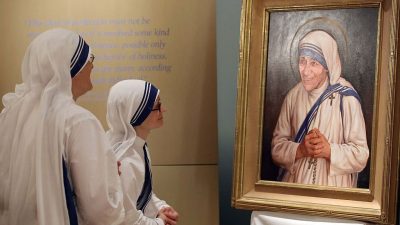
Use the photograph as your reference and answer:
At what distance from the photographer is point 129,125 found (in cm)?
229

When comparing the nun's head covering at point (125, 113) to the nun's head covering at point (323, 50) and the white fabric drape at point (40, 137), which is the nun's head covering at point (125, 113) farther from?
the nun's head covering at point (323, 50)

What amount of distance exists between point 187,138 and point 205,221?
44 centimetres

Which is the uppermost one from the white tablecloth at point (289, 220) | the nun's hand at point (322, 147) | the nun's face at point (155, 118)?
the nun's face at point (155, 118)

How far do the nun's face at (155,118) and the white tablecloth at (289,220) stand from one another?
0.81 m

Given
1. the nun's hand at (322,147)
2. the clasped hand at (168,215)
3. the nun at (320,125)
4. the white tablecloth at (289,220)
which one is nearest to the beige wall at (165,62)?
the clasped hand at (168,215)

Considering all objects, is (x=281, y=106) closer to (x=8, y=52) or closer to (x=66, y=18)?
(x=66, y=18)

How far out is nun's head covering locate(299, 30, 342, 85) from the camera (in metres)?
2.73

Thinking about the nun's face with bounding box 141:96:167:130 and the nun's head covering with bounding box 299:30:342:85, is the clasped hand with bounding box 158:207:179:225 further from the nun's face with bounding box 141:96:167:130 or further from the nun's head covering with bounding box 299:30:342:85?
the nun's head covering with bounding box 299:30:342:85

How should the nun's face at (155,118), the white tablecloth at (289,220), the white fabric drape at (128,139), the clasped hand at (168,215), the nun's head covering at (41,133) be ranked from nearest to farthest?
1. the nun's head covering at (41,133)
2. the white fabric drape at (128,139)
3. the nun's face at (155,118)
4. the clasped hand at (168,215)
5. the white tablecloth at (289,220)

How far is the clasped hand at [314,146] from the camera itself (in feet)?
8.99

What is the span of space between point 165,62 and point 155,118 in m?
0.37

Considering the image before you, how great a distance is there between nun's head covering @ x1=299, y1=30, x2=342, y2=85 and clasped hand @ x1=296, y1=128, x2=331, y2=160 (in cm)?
29

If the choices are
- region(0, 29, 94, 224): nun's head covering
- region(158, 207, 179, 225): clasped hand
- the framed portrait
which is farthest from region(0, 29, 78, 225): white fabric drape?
the framed portrait

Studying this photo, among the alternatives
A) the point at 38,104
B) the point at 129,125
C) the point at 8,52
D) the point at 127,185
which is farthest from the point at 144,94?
the point at 8,52
